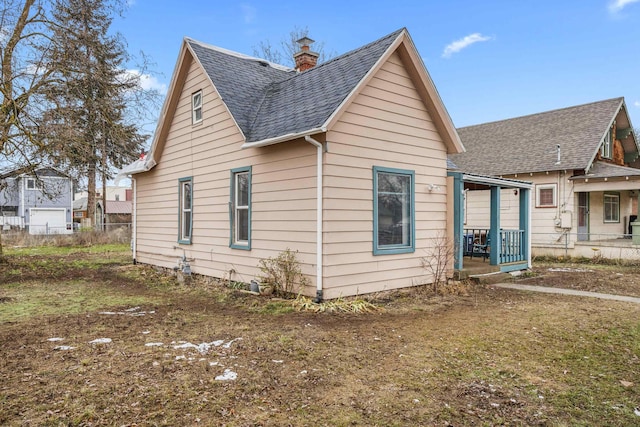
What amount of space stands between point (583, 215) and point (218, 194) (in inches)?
605

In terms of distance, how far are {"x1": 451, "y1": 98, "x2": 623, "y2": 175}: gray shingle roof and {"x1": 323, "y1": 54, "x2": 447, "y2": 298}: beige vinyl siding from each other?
31.4 ft

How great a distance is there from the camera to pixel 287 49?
2725 cm

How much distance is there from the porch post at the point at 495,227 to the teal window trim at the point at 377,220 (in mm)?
3018

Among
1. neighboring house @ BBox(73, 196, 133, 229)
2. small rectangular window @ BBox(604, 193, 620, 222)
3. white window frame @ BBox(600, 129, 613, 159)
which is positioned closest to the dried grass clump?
white window frame @ BBox(600, 129, 613, 159)

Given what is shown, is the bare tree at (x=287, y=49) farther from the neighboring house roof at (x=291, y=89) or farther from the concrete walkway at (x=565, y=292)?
the concrete walkway at (x=565, y=292)

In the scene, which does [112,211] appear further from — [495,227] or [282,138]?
[495,227]

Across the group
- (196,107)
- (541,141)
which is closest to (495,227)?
(196,107)

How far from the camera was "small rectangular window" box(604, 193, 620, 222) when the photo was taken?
734 inches

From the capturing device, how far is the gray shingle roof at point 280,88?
24.3ft

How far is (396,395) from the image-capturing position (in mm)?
3578

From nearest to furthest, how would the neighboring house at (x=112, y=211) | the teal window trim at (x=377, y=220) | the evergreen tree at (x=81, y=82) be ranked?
the teal window trim at (x=377, y=220) → the evergreen tree at (x=81, y=82) → the neighboring house at (x=112, y=211)

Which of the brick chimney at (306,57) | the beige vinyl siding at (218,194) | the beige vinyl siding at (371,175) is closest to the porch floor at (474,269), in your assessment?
the beige vinyl siding at (371,175)

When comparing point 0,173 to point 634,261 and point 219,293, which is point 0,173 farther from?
point 634,261

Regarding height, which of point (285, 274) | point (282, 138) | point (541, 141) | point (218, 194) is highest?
point (541, 141)
